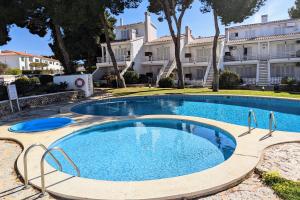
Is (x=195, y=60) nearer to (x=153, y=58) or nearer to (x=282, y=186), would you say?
(x=153, y=58)

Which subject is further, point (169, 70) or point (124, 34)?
point (124, 34)

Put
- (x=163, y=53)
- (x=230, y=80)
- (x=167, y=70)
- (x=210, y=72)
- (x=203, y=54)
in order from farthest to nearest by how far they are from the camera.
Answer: (x=163, y=53) < (x=203, y=54) < (x=167, y=70) < (x=210, y=72) < (x=230, y=80)

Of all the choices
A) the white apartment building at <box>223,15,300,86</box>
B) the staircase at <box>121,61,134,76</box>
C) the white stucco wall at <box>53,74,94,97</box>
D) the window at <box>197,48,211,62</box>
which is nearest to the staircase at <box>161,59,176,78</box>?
the window at <box>197,48,211,62</box>

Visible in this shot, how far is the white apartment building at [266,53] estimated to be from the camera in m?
32.1

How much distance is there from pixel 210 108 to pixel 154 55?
81.1 ft

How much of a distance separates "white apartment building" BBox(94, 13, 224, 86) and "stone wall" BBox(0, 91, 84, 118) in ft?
46.4

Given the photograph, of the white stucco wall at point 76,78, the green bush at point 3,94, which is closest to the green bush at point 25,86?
the green bush at point 3,94

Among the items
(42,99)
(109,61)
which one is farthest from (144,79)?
(42,99)

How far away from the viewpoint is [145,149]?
1030cm

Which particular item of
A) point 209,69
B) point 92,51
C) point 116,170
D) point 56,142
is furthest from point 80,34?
point 116,170

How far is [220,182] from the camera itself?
6.11 m

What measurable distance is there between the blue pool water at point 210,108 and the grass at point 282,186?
7.11m

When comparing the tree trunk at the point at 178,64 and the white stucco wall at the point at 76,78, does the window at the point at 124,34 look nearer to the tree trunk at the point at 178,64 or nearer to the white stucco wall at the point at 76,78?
the tree trunk at the point at 178,64

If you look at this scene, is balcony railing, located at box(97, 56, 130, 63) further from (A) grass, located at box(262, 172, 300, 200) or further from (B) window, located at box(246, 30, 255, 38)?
(A) grass, located at box(262, 172, 300, 200)
